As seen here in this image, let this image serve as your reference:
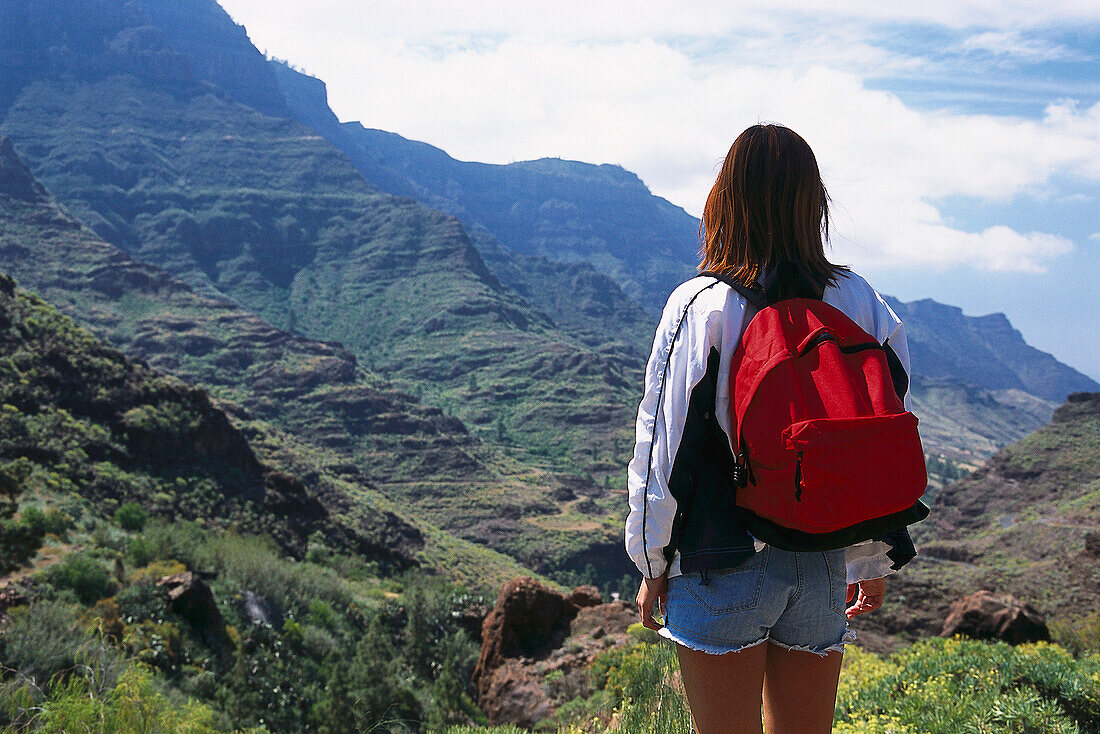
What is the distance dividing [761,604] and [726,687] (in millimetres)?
212

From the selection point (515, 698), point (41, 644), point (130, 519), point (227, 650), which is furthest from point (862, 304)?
point (130, 519)

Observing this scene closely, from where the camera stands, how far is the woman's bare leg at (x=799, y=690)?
5.49 ft

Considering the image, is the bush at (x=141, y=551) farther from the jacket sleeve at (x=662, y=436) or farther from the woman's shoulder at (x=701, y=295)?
the woman's shoulder at (x=701, y=295)

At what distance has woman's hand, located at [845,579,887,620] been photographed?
1867 mm

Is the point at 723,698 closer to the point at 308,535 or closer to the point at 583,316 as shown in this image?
the point at 308,535

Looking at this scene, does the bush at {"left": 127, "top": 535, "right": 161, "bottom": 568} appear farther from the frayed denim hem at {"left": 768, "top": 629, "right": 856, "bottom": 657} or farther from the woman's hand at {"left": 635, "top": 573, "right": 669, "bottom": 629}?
the frayed denim hem at {"left": 768, "top": 629, "right": 856, "bottom": 657}

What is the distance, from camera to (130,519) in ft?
42.2

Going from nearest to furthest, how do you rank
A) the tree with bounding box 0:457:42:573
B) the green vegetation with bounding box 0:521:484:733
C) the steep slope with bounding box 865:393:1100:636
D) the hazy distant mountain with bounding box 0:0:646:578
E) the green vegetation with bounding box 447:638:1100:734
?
the green vegetation with bounding box 447:638:1100:734 → the green vegetation with bounding box 0:521:484:733 → the tree with bounding box 0:457:42:573 → the steep slope with bounding box 865:393:1100:636 → the hazy distant mountain with bounding box 0:0:646:578

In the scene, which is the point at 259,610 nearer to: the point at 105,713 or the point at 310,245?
the point at 105,713

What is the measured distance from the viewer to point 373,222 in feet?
391

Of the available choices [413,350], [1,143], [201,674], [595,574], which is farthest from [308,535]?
[1,143]

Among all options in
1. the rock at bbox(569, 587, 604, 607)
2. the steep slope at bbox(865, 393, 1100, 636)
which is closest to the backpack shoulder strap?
the rock at bbox(569, 587, 604, 607)

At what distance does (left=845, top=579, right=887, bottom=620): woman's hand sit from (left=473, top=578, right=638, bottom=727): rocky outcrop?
17.8 ft

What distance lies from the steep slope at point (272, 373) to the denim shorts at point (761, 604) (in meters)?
43.7
